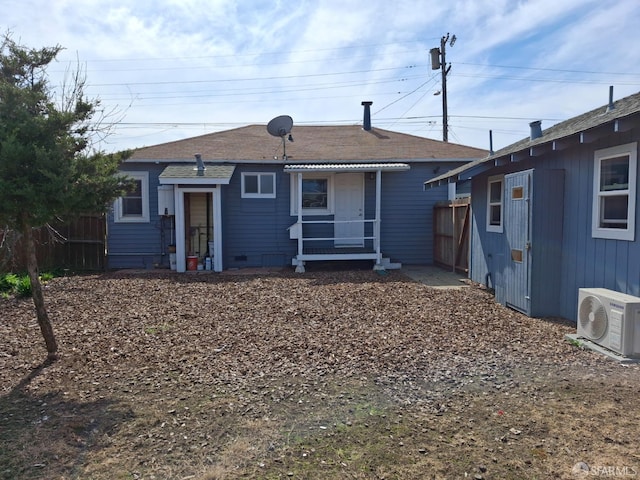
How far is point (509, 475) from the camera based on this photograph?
8.61ft

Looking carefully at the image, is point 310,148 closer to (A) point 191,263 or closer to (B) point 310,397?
(A) point 191,263

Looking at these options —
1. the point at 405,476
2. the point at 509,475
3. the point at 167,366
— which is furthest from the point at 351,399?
the point at 167,366

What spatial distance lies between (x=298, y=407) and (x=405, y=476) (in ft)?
3.79

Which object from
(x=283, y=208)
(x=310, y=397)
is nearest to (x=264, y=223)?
(x=283, y=208)

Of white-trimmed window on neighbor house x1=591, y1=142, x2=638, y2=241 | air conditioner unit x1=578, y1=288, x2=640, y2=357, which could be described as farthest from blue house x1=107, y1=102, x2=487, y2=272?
air conditioner unit x1=578, y1=288, x2=640, y2=357

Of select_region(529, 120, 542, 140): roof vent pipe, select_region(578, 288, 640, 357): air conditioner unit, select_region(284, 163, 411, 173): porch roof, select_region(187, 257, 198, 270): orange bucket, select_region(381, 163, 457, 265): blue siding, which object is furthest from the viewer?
select_region(381, 163, 457, 265): blue siding

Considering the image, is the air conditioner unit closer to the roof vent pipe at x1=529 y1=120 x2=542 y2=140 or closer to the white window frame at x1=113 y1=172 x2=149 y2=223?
the roof vent pipe at x1=529 y1=120 x2=542 y2=140

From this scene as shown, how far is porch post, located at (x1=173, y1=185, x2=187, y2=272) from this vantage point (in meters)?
11.3

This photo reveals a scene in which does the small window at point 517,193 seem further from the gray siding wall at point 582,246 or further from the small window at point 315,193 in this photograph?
the small window at point 315,193

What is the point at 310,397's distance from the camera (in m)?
3.76

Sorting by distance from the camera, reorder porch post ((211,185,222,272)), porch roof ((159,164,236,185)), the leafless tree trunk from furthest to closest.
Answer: porch post ((211,185,222,272)) < porch roof ((159,164,236,185)) < the leafless tree trunk

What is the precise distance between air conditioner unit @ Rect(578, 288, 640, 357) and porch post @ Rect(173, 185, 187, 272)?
29.8 ft

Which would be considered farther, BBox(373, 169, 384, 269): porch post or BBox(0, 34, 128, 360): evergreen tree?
BBox(373, 169, 384, 269): porch post

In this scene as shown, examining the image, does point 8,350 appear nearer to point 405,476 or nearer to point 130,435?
point 130,435
